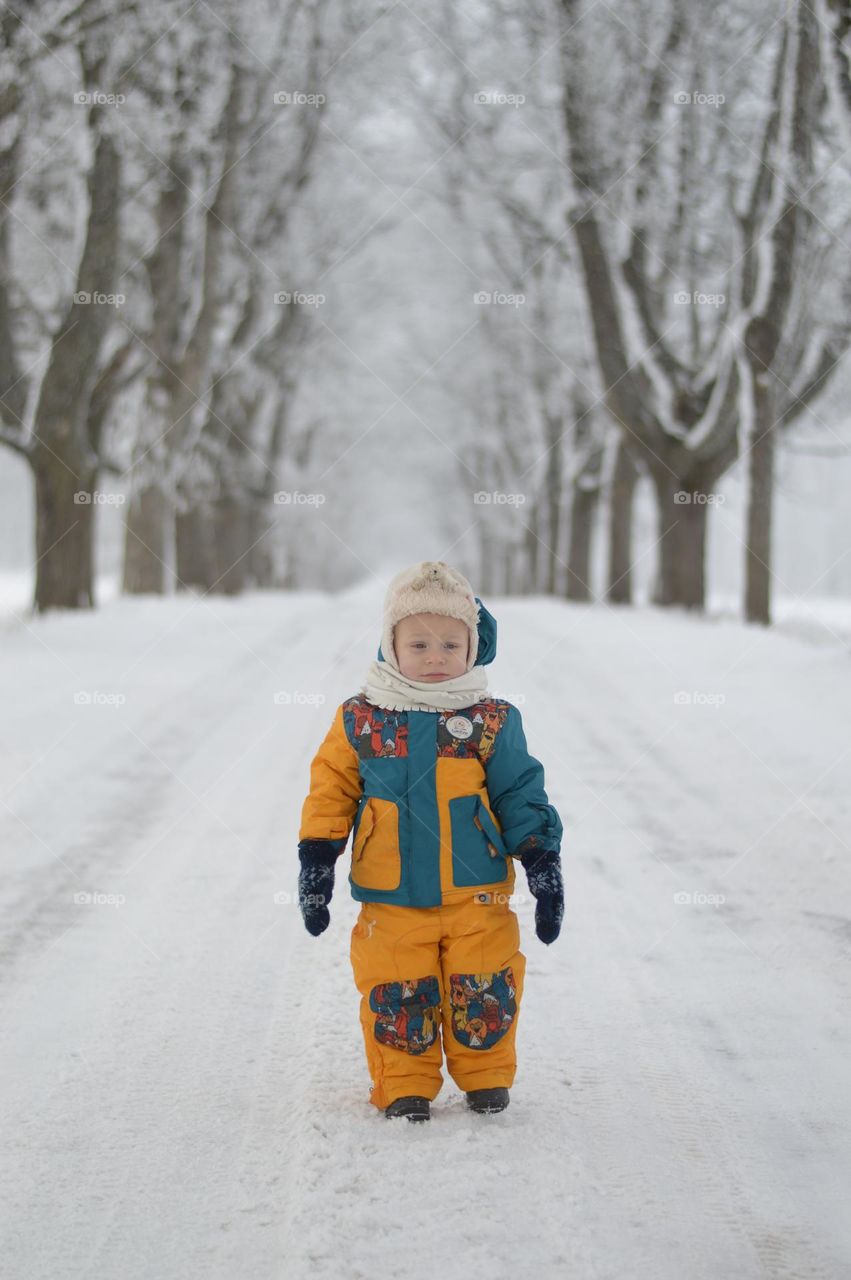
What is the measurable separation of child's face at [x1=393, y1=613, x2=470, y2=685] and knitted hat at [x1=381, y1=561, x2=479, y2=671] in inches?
0.9

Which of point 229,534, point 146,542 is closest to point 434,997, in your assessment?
point 146,542

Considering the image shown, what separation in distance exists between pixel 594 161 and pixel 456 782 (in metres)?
14.9

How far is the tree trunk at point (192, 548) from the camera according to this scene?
25.1 metres

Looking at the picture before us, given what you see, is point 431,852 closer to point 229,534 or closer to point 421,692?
point 421,692

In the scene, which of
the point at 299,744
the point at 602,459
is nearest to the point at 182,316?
the point at 602,459

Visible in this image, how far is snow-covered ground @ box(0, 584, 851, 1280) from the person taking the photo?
239 cm
